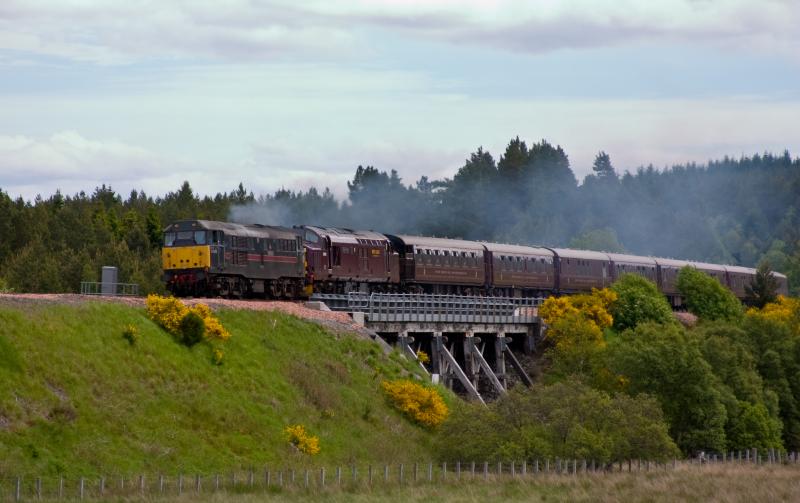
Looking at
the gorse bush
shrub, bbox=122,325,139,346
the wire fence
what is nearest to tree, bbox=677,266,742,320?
the wire fence

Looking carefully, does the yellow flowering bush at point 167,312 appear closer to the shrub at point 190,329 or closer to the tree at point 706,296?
the shrub at point 190,329

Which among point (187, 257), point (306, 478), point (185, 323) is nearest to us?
point (306, 478)

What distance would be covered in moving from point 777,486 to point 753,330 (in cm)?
3399

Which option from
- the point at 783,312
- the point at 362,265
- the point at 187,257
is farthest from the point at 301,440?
the point at 783,312

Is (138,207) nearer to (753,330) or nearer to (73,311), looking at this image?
(753,330)

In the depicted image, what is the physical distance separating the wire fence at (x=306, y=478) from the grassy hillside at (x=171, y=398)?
30.1 inches

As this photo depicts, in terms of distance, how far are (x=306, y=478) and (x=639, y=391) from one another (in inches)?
1135

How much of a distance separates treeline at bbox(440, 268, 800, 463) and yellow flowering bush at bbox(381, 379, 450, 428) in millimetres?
1583

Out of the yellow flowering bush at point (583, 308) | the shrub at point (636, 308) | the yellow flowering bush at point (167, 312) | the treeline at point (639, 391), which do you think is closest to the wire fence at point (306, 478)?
the treeline at point (639, 391)

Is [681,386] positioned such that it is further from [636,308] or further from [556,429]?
[636,308]

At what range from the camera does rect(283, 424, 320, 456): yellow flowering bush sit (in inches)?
2015

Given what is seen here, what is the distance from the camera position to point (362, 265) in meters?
77.8

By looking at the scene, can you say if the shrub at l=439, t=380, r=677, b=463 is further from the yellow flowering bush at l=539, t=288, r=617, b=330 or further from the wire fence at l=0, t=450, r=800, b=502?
the yellow flowering bush at l=539, t=288, r=617, b=330

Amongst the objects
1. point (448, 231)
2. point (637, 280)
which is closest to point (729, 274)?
point (637, 280)
